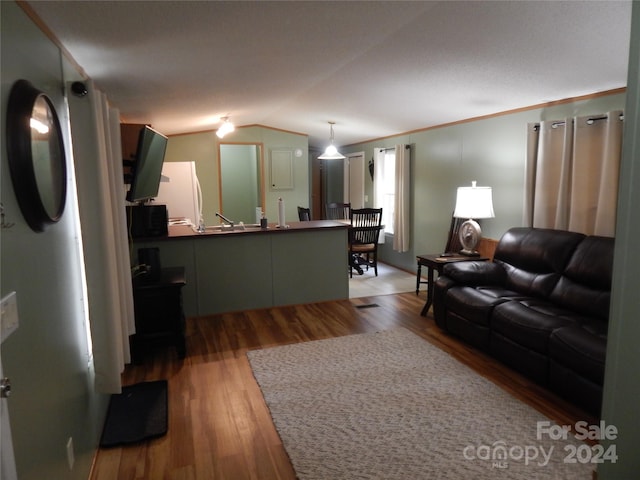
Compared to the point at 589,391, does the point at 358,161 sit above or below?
above

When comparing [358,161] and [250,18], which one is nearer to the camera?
[250,18]

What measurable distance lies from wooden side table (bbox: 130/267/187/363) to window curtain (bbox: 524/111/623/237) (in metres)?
3.24

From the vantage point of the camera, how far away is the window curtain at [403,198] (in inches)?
241

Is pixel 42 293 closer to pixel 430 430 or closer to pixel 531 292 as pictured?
pixel 430 430

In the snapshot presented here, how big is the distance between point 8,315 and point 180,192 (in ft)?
15.4

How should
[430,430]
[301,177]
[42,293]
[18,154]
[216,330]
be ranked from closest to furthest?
[18,154], [42,293], [430,430], [216,330], [301,177]

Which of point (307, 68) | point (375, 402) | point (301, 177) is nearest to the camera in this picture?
point (375, 402)

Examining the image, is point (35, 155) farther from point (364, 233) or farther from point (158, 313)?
point (364, 233)

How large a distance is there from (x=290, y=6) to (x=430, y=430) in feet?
7.91

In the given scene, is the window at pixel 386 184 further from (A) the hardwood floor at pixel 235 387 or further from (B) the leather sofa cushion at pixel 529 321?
(B) the leather sofa cushion at pixel 529 321

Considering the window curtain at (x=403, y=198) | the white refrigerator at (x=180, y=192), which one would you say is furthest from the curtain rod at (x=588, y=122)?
the white refrigerator at (x=180, y=192)

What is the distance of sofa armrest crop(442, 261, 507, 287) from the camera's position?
3.66 m

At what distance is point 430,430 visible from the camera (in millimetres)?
2305

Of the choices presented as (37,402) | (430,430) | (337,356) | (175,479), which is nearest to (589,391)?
(430,430)
